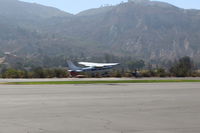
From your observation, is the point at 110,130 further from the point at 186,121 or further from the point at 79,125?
the point at 186,121

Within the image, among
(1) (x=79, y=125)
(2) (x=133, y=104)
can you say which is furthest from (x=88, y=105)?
(1) (x=79, y=125)

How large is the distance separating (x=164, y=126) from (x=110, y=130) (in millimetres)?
2078

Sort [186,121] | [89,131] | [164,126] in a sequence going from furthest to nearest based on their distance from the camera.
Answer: [186,121]
[164,126]
[89,131]

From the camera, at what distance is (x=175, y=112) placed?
1783 centimetres

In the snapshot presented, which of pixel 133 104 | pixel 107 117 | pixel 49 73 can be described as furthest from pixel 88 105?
pixel 49 73

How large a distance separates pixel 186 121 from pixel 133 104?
592 centimetres

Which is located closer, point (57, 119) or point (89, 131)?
point (89, 131)

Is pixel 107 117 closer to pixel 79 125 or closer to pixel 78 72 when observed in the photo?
pixel 79 125

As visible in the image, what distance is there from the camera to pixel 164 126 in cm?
1415

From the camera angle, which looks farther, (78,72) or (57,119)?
(78,72)

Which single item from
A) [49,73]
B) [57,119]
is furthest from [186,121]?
[49,73]

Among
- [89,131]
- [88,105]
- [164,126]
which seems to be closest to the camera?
[89,131]

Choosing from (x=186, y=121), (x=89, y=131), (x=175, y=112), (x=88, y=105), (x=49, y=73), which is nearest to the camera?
(x=89, y=131)

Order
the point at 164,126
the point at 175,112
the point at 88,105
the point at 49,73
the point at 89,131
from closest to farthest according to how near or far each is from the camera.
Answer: the point at 89,131
the point at 164,126
the point at 175,112
the point at 88,105
the point at 49,73
